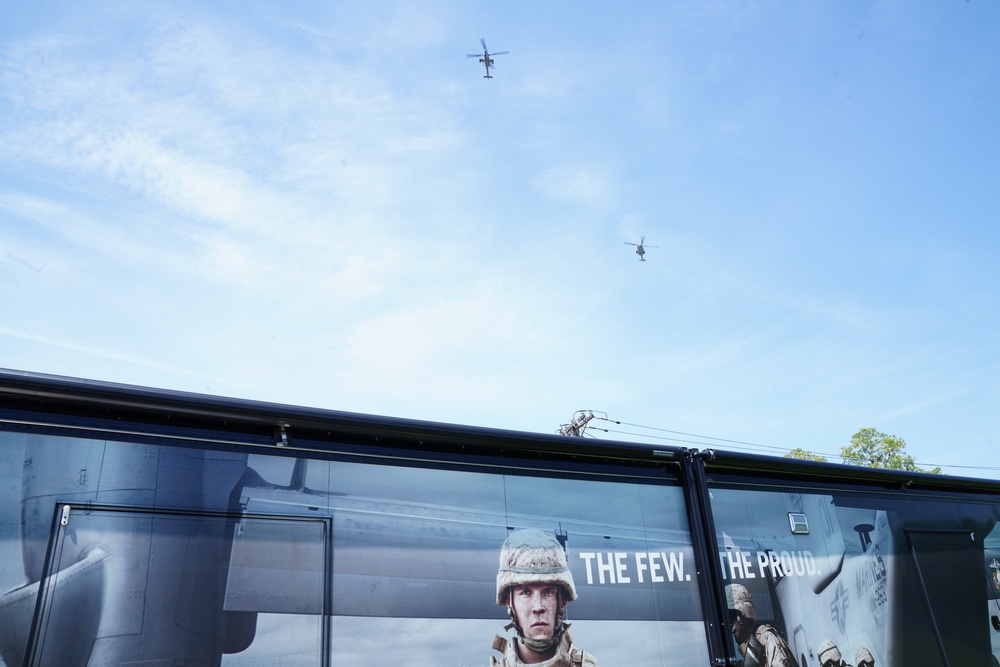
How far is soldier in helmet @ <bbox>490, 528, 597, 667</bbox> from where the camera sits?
4.40m

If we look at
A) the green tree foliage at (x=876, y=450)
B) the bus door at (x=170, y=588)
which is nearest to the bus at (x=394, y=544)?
the bus door at (x=170, y=588)

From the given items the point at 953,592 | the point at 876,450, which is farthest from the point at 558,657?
the point at 876,450

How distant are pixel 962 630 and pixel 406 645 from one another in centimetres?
480

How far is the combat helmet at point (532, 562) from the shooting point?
14.8 feet

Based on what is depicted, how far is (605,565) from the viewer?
483 cm

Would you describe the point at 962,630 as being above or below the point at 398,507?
below

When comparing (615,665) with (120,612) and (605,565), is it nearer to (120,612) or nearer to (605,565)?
(605,565)

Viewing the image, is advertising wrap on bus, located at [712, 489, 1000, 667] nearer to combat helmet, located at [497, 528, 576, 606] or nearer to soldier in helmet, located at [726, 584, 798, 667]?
soldier in helmet, located at [726, 584, 798, 667]

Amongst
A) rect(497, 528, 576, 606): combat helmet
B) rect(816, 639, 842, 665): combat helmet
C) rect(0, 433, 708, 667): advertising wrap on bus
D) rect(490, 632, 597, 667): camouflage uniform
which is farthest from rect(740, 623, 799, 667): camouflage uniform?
rect(497, 528, 576, 606): combat helmet

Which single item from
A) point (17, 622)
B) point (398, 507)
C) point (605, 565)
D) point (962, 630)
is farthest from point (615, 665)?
point (962, 630)

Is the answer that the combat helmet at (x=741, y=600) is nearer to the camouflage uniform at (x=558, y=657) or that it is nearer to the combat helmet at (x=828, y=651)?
the combat helmet at (x=828, y=651)

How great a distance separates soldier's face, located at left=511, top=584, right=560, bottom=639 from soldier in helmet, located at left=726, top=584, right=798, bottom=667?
135 cm

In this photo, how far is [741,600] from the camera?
17.2ft

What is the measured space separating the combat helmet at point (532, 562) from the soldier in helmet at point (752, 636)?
4.18ft
